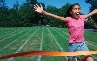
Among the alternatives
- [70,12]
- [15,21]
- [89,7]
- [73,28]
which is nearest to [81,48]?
[73,28]

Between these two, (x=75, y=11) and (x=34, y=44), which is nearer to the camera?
(x=75, y=11)

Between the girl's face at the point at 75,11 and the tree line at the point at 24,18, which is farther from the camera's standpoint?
the tree line at the point at 24,18

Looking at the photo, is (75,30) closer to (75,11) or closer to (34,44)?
(75,11)

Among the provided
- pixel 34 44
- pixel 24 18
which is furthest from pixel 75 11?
pixel 24 18

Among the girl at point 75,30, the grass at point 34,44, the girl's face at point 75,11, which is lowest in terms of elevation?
the grass at point 34,44

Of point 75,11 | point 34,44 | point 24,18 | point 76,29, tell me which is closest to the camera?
point 76,29

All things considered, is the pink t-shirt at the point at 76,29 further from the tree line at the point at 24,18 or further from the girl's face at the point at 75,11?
the tree line at the point at 24,18

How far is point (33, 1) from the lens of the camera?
3964 inches

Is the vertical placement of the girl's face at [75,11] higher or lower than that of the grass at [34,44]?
higher

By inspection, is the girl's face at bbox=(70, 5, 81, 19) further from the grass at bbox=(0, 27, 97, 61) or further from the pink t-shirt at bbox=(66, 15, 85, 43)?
the grass at bbox=(0, 27, 97, 61)

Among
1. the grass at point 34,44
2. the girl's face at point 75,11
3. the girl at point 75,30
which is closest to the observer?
the girl at point 75,30

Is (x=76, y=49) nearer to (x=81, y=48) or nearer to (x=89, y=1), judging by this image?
(x=81, y=48)

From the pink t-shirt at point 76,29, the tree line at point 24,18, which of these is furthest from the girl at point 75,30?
the tree line at point 24,18

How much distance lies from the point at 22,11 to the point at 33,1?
18020 mm
